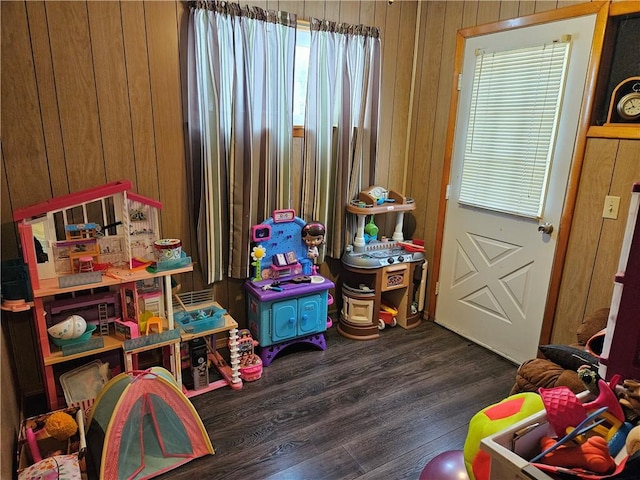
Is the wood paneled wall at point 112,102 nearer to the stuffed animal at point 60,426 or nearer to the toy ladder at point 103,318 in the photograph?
the toy ladder at point 103,318

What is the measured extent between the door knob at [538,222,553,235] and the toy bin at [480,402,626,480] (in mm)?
1689

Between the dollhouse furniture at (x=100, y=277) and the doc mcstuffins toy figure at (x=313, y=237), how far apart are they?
875mm

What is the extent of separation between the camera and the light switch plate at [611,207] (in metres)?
2.23

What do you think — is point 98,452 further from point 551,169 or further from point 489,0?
point 489,0

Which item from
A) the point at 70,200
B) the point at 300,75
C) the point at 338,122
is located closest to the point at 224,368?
the point at 70,200

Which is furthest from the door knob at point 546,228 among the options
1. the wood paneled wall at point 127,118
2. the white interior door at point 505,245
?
the wood paneled wall at point 127,118

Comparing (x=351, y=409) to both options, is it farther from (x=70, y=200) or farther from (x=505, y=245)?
(x=70, y=200)

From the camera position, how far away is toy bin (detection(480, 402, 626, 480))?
93cm

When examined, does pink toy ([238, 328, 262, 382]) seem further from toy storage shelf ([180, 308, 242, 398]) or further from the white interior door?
the white interior door

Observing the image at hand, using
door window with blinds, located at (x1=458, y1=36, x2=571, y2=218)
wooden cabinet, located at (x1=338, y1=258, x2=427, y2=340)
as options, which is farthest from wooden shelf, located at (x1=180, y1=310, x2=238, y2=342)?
door window with blinds, located at (x1=458, y1=36, x2=571, y2=218)

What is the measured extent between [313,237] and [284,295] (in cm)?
44

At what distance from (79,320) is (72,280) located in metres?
0.21

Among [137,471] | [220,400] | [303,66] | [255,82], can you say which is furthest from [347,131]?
[137,471]

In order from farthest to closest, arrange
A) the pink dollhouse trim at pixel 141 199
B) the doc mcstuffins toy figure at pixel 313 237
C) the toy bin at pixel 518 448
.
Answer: the doc mcstuffins toy figure at pixel 313 237 < the pink dollhouse trim at pixel 141 199 < the toy bin at pixel 518 448
